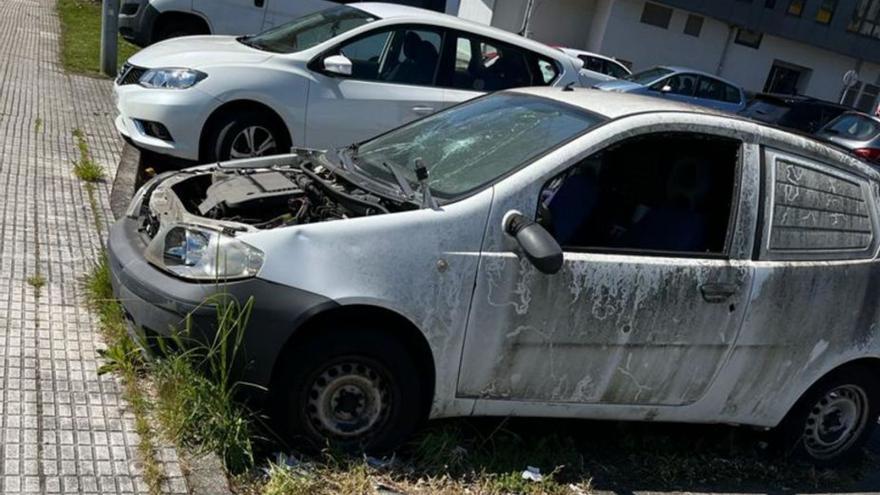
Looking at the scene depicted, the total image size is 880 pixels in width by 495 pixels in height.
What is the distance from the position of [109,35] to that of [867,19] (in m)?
35.2

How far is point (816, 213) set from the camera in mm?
4164

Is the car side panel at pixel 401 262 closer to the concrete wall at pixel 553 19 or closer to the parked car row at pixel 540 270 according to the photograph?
the parked car row at pixel 540 270

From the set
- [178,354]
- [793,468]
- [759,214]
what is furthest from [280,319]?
[793,468]

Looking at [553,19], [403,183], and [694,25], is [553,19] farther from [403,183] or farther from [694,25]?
[403,183]

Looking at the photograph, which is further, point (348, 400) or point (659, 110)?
point (659, 110)

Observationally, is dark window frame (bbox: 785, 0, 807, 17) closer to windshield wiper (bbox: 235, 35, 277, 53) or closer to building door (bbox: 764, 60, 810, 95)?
building door (bbox: 764, 60, 810, 95)

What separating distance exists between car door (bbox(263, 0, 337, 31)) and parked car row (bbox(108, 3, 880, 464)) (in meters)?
7.36

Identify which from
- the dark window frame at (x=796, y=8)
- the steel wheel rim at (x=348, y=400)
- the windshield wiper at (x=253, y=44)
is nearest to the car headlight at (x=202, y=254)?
the steel wheel rim at (x=348, y=400)

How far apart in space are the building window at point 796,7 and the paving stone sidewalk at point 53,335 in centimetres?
3300

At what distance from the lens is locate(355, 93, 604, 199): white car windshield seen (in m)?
3.70

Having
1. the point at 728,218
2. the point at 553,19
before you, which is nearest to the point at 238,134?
the point at 728,218

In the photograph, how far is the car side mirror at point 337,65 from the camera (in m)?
6.77

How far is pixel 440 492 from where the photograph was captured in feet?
11.5

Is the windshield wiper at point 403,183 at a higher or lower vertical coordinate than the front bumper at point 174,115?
higher
